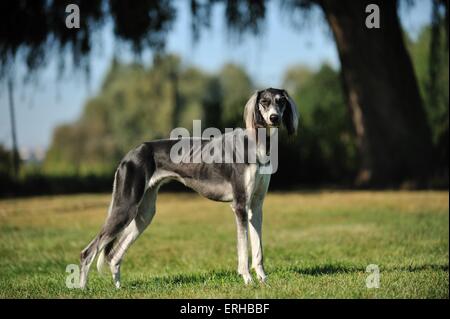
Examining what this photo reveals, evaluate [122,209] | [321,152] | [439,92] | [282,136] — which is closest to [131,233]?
[122,209]

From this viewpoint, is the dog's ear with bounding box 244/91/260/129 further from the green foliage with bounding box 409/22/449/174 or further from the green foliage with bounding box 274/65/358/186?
the green foliage with bounding box 274/65/358/186

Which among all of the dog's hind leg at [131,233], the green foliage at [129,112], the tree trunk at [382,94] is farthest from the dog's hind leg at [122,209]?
the green foliage at [129,112]

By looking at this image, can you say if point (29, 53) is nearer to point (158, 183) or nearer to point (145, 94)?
point (158, 183)

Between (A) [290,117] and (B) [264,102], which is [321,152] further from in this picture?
(B) [264,102]

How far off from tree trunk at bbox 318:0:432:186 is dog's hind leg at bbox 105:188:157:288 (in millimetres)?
11083

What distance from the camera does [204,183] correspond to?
22.2ft

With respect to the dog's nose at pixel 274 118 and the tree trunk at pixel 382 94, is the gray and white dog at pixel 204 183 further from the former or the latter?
the tree trunk at pixel 382 94

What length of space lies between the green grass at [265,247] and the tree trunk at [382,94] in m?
1.26

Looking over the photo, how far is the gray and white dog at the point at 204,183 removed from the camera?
21.4 ft

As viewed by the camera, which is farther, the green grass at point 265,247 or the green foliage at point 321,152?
the green foliage at point 321,152

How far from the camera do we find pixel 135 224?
6.92 m

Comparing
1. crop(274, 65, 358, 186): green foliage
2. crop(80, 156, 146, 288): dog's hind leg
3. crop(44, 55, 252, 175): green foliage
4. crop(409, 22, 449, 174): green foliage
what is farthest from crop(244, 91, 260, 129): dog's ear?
crop(44, 55, 252, 175): green foliage

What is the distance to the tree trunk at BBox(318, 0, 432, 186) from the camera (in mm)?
16859

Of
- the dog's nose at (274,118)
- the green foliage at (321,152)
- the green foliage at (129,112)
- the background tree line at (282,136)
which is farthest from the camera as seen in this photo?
the green foliage at (129,112)
